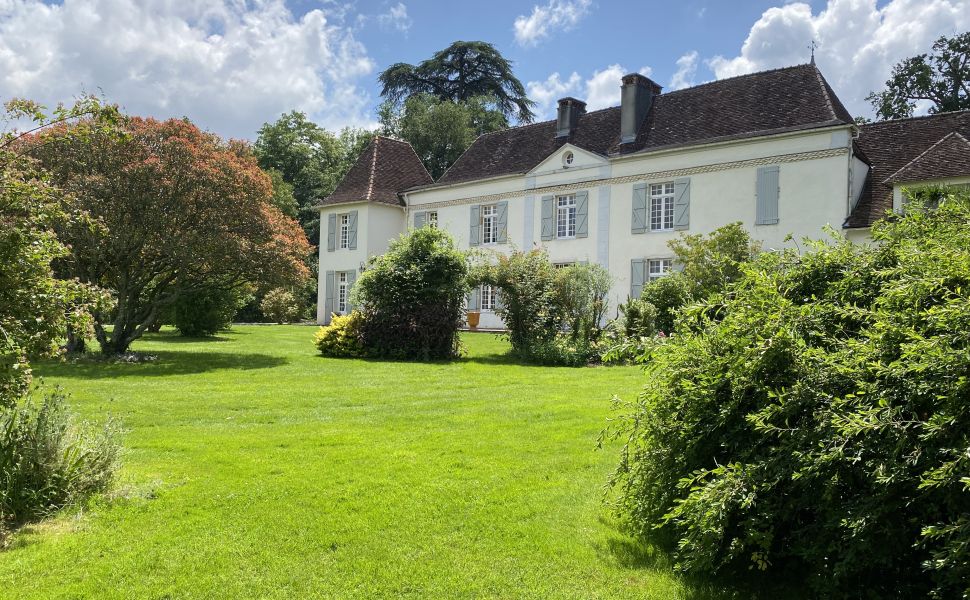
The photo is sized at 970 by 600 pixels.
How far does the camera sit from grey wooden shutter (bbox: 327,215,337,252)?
102ft

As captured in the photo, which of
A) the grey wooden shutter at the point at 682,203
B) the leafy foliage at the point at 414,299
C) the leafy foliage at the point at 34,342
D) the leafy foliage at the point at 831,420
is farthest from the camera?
the grey wooden shutter at the point at 682,203

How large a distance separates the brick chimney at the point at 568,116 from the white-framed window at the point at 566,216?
291 centimetres

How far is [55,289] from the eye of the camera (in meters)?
4.51

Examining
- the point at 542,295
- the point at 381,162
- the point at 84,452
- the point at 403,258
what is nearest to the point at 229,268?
the point at 403,258

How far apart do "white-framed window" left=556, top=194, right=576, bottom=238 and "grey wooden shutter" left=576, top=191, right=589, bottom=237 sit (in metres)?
0.38

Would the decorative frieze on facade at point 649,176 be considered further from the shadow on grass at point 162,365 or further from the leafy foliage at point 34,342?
the leafy foliage at point 34,342

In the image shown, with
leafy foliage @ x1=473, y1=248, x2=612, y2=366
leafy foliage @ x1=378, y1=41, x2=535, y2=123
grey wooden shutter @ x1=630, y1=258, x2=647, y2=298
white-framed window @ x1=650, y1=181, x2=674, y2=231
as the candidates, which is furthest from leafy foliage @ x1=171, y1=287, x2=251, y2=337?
leafy foliage @ x1=378, y1=41, x2=535, y2=123

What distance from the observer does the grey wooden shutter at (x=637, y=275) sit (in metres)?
23.2

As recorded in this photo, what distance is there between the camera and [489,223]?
1104 inches

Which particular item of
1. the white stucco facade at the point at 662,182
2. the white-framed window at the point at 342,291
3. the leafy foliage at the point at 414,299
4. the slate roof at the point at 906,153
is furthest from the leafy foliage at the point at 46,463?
the white-framed window at the point at 342,291

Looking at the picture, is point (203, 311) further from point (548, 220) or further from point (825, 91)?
point (825, 91)

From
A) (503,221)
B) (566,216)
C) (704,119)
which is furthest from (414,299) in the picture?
(704,119)

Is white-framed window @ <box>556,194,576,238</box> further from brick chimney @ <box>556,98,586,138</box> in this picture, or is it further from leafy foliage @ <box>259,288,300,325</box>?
leafy foliage @ <box>259,288,300,325</box>

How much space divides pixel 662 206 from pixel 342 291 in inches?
579
